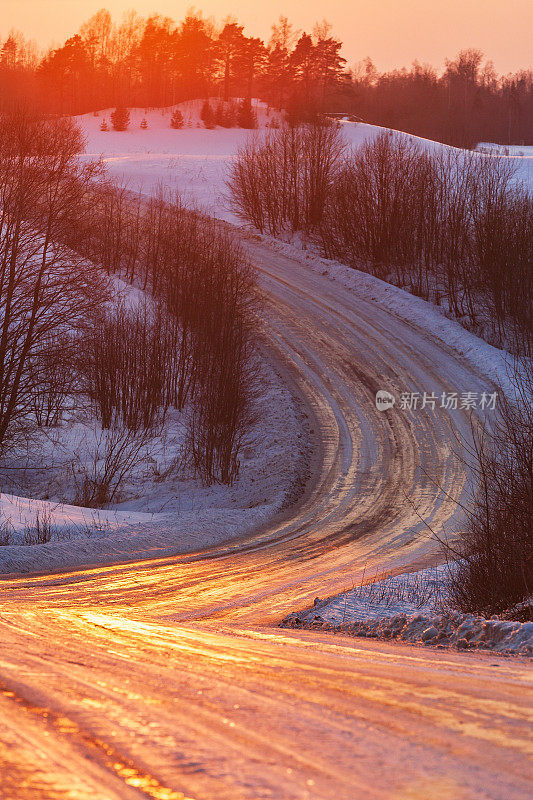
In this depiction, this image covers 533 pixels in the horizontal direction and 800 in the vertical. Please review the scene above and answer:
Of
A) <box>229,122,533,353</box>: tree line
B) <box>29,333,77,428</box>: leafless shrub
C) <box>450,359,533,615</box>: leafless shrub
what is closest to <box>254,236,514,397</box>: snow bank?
<box>229,122,533,353</box>: tree line

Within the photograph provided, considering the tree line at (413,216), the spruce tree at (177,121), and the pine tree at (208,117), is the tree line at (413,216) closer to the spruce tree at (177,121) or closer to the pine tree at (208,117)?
the pine tree at (208,117)

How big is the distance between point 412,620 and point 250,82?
4501 inches

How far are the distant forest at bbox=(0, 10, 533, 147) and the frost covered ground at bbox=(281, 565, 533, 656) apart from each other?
90.9m

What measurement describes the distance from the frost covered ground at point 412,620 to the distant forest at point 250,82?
90.9 m

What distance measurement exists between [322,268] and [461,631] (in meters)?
35.0

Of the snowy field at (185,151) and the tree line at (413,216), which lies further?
the snowy field at (185,151)

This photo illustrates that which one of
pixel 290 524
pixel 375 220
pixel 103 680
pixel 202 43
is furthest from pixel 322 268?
pixel 202 43

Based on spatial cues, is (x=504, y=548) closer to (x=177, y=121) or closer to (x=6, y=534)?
(x=6, y=534)

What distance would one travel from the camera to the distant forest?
100 metres

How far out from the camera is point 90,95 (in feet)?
385

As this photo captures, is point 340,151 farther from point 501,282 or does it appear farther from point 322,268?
point 501,282

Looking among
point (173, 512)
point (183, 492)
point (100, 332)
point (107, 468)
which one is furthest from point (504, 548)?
point (100, 332)

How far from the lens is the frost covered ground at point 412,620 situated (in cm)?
568

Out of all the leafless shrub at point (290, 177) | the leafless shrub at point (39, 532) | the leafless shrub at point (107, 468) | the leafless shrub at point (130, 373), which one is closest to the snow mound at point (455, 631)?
the leafless shrub at point (39, 532)
